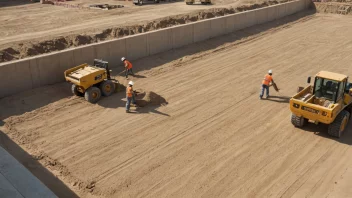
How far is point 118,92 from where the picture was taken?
49.2 feet

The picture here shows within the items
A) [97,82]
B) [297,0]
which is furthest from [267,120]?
[297,0]

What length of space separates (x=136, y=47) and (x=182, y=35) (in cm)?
350

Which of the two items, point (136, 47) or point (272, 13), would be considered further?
point (272, 13)

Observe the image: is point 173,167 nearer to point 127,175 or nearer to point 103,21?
point 127,175

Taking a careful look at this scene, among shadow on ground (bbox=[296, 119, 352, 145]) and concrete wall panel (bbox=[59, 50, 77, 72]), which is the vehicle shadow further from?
shadow on ground (bbox=[296, 119, 352, 145])

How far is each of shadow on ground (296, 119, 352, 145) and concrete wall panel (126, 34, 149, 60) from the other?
9.79m

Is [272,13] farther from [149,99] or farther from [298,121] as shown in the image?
[298,121]

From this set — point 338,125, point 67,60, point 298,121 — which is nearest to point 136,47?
point 67,60

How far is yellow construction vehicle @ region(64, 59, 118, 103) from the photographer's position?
13711 mm

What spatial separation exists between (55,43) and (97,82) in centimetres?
541

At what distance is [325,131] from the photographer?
39.1 ft

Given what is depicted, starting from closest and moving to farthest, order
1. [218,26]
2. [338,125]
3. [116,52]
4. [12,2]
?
1. [338,125]
2. [116,52]
3. [218,26]
4. [12,2]

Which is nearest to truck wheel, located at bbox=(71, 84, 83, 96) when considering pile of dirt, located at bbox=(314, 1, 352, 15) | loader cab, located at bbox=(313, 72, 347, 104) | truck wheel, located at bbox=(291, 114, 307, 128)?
truck wheel, located at bbox=(291, 114, 307, 128)

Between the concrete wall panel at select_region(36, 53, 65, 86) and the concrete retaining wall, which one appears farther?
the concrete wall panel at select_region(36, 53, 65, 86)
